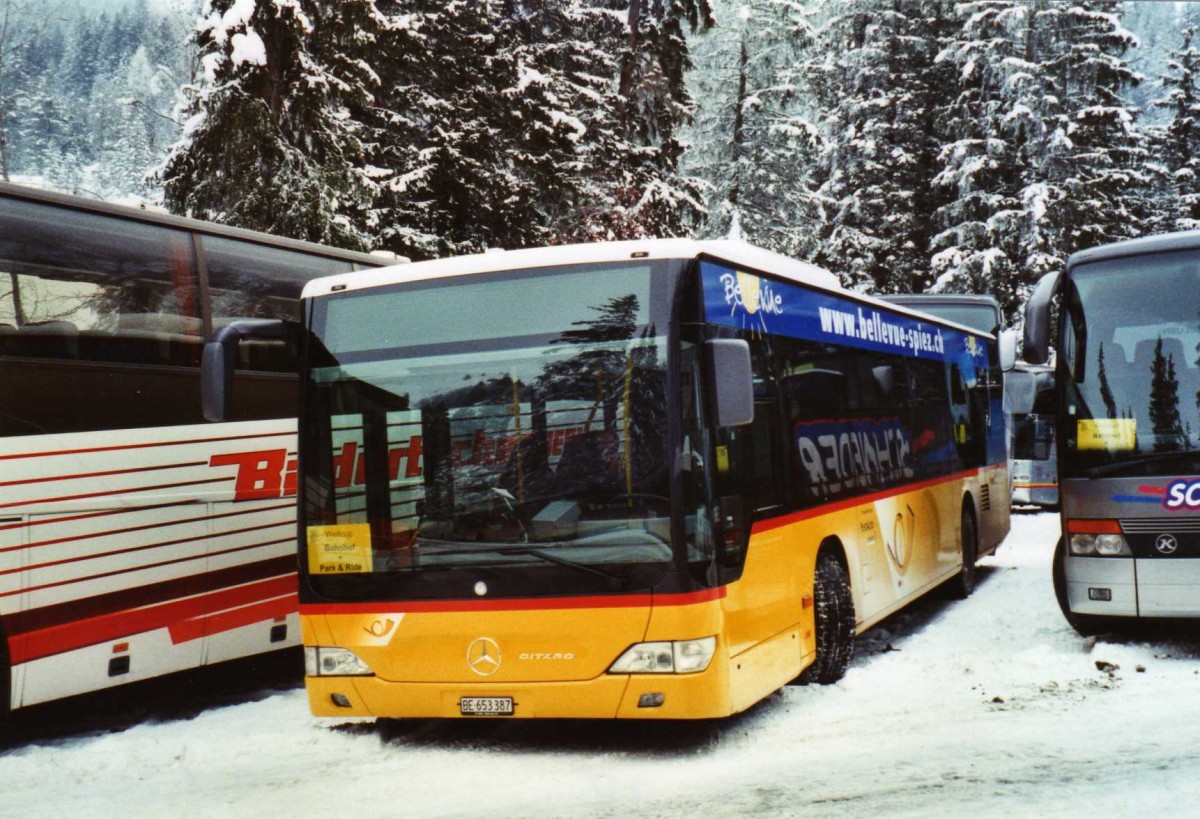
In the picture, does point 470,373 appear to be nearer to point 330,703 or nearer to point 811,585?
point 330,703

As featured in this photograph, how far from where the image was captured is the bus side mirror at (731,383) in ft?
21.7

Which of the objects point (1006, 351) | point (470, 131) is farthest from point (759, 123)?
point (1006, 351)

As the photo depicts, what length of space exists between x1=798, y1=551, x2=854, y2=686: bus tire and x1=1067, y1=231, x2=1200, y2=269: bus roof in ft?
10.0

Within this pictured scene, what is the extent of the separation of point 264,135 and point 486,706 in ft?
37.1

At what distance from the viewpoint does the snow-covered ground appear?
→ 19.6 feet

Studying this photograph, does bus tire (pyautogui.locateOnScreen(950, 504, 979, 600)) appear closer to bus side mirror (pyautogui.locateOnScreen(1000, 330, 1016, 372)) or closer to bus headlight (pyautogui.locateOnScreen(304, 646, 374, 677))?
bus side mirror (pyautogui.locateOnScreen(1000, 330, 1016, 372))

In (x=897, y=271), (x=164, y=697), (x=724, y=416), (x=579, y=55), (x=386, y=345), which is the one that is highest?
(x=579, y=55)

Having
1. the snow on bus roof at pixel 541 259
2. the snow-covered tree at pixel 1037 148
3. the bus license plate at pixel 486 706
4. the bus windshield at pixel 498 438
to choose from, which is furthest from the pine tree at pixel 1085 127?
the bus license plate at pixel 486 706

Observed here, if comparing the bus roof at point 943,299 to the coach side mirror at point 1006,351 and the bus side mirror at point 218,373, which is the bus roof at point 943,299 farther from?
the bus side mirror at point 218,373

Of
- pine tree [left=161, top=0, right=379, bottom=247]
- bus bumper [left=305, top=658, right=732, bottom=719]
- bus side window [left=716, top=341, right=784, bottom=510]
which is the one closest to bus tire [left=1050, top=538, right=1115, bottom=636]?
bus side window [left=716, top=341, right=784, bottom=510]

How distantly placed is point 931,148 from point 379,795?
39.2 m

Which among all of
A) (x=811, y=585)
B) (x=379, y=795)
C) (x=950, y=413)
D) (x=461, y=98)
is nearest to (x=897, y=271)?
(x=461, y=98)

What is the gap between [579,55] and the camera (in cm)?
2917

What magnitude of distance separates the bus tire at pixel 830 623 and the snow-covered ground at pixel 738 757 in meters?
0.16
